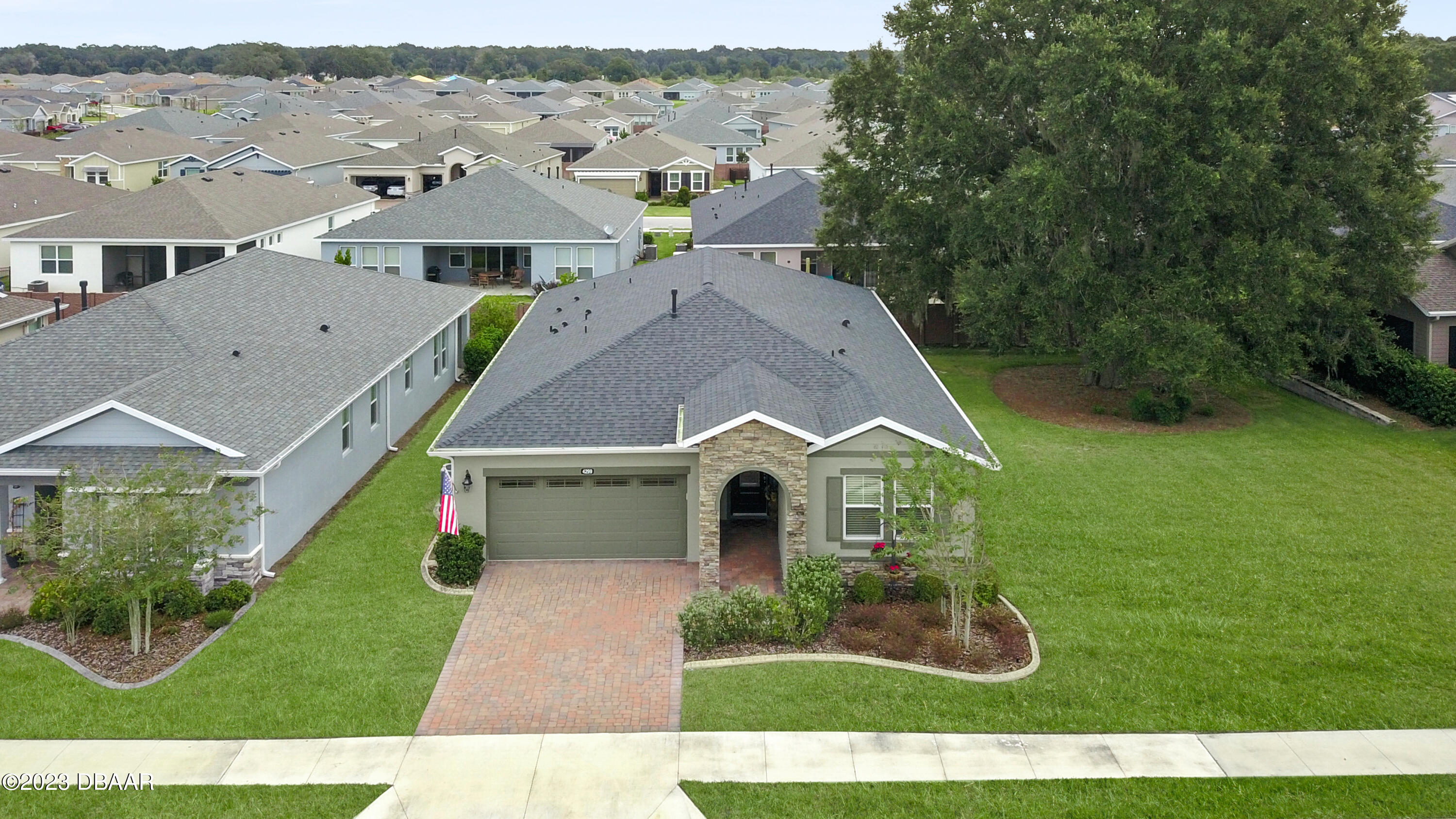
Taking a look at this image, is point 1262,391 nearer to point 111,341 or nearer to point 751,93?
point 111,341

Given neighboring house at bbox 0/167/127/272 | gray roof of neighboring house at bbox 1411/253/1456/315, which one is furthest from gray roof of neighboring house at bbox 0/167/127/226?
gray roof of neighboring house at bbox 1411/253/1456/315

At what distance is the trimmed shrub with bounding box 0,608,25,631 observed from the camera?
19453 mm

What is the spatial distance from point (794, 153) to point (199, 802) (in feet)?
210

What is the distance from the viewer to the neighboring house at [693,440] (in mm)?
21016

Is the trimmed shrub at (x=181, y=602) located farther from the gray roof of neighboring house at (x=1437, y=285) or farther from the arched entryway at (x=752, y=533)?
the gray roof of neighboring house at (x=1437, y=285)

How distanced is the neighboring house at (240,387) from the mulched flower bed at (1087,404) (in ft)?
52.4

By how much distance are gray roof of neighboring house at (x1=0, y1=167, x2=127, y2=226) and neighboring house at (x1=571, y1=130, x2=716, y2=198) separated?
2909cm

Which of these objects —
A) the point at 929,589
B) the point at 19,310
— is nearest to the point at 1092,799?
the point at 929,589

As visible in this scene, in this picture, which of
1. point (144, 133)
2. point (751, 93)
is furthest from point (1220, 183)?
point (751, 93)

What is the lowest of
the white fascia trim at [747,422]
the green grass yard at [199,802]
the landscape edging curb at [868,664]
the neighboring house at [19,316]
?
the green grass yard at [199,802]

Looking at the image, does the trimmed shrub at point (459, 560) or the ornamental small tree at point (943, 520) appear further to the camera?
the trimmed shrub at point (459, 560)

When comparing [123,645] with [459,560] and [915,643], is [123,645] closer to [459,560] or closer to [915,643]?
[459,560]

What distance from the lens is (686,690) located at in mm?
17547

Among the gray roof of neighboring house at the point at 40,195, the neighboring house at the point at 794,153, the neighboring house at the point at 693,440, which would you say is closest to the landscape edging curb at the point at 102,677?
the neighboring house at the point at 693,440
